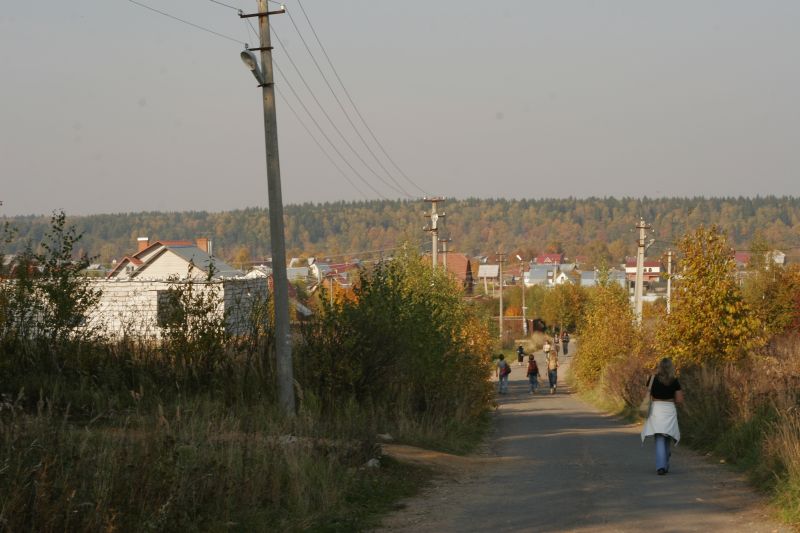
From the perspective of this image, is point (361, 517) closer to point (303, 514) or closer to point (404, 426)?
point (303, 514)

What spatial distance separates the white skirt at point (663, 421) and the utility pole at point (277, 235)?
576 cm

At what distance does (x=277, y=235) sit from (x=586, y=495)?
7.30 metres

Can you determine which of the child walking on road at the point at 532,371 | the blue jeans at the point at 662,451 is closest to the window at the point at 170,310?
the blue jeans at the point at 662,451

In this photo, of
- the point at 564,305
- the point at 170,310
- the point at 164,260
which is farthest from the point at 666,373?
the point at 564,305

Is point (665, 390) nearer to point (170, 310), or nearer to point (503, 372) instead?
point (170, 310)

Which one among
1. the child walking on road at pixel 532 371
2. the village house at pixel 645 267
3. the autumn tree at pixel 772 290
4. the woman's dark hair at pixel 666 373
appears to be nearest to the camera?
the woman's dark hair at pixel 666 373

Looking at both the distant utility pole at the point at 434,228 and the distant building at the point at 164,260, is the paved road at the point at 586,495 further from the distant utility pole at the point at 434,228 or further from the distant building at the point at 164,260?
the distant building at the point at 164,260

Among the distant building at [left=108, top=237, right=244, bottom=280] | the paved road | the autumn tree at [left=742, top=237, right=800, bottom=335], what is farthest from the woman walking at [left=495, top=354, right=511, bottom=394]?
the paved road

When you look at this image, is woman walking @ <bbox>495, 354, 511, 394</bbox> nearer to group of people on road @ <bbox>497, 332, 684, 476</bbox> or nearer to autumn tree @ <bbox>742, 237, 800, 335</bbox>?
autumn tree @ <bbox>742, 237, 800, 335</bbox>

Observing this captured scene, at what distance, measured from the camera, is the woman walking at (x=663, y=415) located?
13.7m

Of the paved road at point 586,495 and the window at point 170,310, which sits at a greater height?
the window at point 170,310

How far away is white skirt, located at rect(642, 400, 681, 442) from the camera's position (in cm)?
1368

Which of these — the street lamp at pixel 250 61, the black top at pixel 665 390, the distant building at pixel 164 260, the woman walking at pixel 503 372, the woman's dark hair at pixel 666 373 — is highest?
the street lamp at pixel 250 61

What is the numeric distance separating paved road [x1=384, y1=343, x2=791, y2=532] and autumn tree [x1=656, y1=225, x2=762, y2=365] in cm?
513
